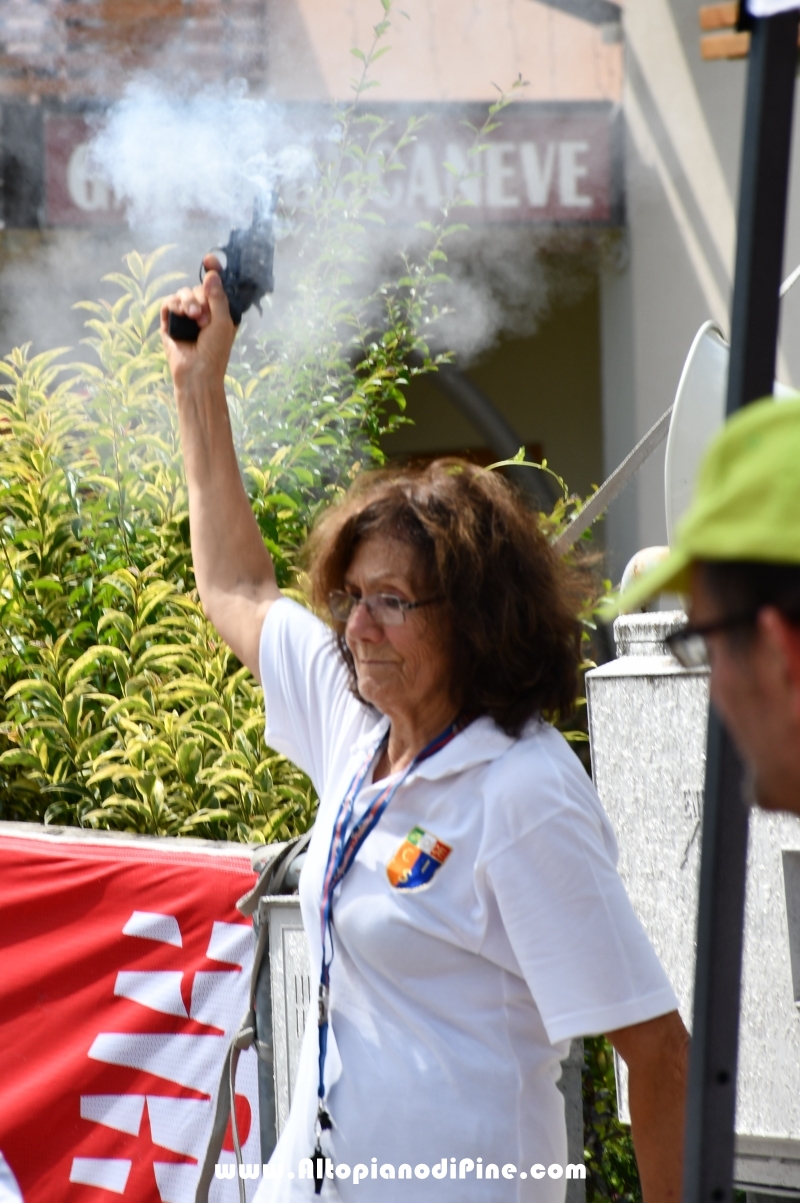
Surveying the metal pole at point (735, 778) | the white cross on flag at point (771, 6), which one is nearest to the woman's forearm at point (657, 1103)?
the metal pole at point (735, 778)

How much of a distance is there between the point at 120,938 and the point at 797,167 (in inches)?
149

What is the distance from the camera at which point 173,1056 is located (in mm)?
2693

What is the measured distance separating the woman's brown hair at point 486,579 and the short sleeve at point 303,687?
15 cm

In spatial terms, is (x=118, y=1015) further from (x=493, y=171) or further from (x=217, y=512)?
(x=493, y=171)

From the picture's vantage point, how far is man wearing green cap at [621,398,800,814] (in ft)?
2.64

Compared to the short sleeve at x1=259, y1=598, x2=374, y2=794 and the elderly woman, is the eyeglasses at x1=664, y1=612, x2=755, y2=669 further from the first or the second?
the short sleeve at x1=259, y1=598, x2=374, y2=794

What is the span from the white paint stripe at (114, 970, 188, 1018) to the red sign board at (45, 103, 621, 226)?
3800mm

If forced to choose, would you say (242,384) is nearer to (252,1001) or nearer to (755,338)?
(252,1001)

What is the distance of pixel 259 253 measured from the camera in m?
2.21

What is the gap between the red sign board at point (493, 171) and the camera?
592 centimetres

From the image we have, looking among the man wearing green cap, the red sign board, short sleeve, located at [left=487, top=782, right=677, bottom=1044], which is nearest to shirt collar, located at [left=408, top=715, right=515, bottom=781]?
short sleeve, located at [left=487, top=782, right=677, bottom=1044]

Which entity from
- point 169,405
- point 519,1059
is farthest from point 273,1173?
point 169,405

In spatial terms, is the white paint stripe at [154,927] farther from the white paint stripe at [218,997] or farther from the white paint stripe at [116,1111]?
the white paint stripe at [116,1111]

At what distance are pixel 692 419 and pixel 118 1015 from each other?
1599 millimetres
